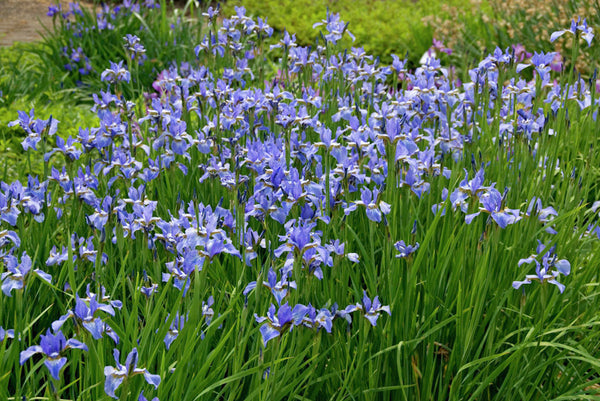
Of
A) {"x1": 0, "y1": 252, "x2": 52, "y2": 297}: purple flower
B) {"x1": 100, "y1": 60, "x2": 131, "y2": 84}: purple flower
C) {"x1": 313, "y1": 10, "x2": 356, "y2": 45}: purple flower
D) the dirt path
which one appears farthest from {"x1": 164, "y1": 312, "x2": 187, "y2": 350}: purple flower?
the dirt path

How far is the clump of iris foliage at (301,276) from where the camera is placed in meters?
1.90

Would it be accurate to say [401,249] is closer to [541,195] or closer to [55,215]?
[541,195]

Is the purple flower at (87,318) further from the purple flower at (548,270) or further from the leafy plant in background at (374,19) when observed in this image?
the leafy plant in background at (374,19)

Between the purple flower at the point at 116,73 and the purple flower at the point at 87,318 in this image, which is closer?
the purple flower at the point at 87,318

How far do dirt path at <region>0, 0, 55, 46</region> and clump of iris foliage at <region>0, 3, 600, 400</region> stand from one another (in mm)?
7791

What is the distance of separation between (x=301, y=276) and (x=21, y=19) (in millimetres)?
10978

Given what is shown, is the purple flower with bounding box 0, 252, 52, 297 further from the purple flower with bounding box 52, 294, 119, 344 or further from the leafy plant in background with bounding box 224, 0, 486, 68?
the leafy plant in background with bounding box 224, 0, 486, 68

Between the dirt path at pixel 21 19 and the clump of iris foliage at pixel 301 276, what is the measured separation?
7.79 meters

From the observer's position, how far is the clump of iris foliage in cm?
190

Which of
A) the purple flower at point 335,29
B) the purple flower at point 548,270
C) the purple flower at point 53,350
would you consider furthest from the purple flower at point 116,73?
the purple flower at point 548,270

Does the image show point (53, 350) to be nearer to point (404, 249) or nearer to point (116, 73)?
point (404, 249)

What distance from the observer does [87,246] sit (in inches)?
95.3

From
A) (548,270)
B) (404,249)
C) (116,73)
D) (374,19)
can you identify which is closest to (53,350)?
(404,249)

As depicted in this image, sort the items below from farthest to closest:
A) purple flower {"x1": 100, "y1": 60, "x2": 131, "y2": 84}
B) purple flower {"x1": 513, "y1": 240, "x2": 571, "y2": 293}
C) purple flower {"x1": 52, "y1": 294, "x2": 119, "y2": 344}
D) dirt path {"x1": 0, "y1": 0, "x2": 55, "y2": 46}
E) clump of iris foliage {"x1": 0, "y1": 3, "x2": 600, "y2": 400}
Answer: dirt path {"x1": 0, "y1": 0, "x2": 55, "y2": 46}
purple flower {"x1": 100, "y1": 60, "x2": 131, "y2": 84}
purple flower {"x1": 513, "y1": 240, "x2": 571, "y2": 293}
clump of iris foliage {"x1": 0, "y1": 3, "x2": 600, "y2": 400}
purple flower {"x1": 52, "y1": 294, "x2": 119, "y2": 344}
